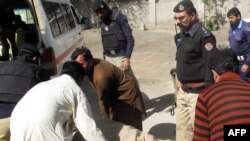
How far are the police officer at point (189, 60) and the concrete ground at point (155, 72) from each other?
2.80 feet

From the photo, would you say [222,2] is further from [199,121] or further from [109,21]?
[199,121]

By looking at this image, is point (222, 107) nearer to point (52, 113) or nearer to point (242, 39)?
point (52, 113)

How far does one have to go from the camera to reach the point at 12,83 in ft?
13.9

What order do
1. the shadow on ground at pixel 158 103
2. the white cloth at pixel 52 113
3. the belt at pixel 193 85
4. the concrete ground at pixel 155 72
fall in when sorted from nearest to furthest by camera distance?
the white cloth at pixel 52 113
the belt at pixel 193 85
the concrete ground at pixel 155 72
the shadow on ground at pixel 158 103

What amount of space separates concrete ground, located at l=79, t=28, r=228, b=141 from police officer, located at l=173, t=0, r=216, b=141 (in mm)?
854

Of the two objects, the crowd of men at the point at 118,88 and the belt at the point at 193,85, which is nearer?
the crowd of men at the point at 118,88

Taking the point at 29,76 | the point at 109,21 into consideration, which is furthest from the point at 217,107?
the point at 109,21

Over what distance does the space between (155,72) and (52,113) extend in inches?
253

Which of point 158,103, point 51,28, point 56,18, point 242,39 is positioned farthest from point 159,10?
point 51,28

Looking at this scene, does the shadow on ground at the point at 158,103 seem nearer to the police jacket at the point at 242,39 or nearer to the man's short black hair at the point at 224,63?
the police jacket at the point at 242,39

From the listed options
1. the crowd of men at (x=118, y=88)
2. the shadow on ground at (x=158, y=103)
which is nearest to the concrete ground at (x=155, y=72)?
the shadow on ground at (x=158, y=103)

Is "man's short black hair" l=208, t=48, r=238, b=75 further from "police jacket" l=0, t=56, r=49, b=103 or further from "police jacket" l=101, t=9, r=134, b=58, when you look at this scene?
"police jacket" l=101, t=9, r=134, b=58

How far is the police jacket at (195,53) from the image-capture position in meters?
4.30

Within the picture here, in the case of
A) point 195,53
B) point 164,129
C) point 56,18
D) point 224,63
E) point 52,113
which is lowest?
point 164,129
